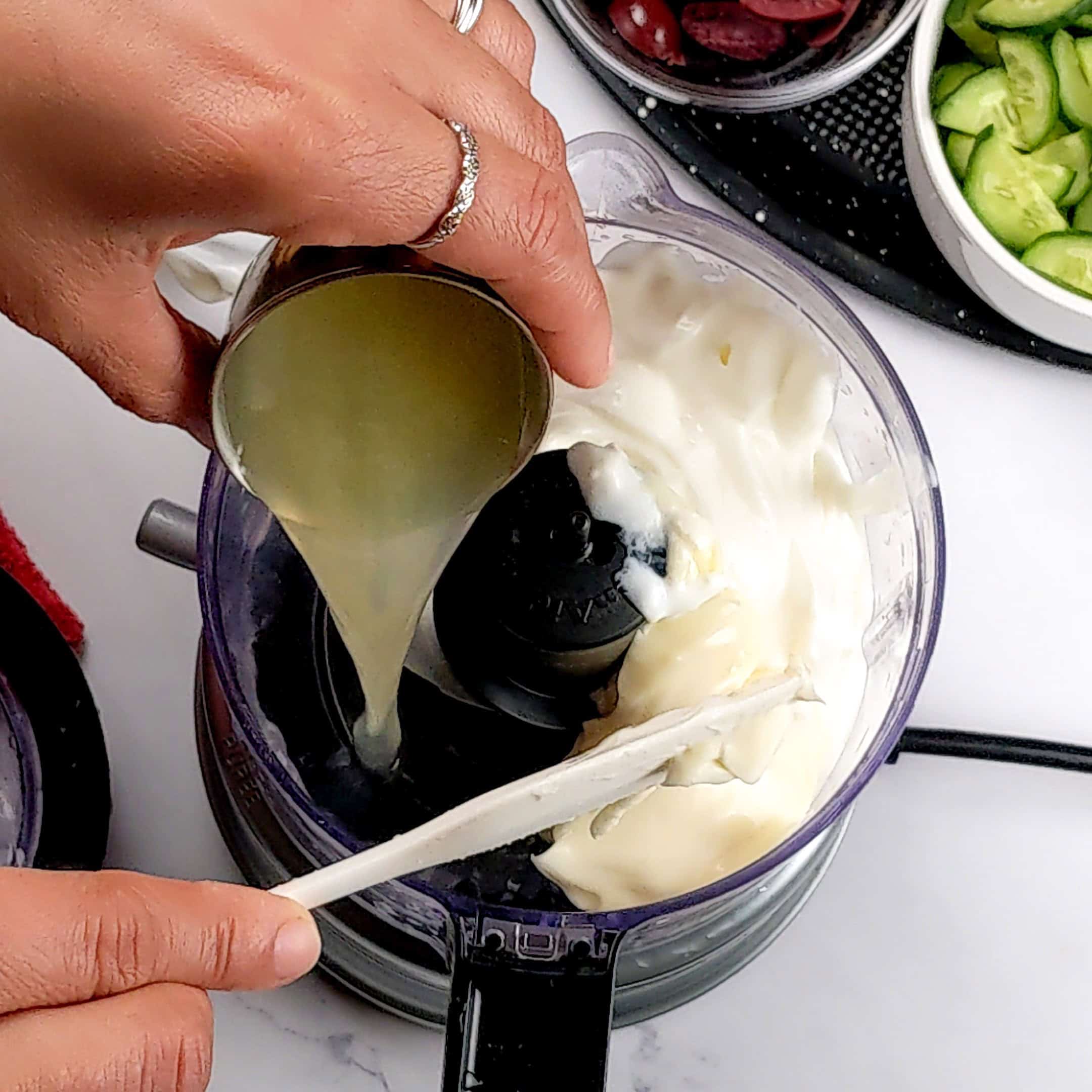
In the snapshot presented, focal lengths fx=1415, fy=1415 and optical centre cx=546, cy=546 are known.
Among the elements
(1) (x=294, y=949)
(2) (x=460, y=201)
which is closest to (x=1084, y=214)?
(2) (x=460, y=201)

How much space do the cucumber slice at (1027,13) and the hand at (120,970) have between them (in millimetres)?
610

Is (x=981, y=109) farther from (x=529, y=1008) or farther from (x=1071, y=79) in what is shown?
(x=529, y=1008)

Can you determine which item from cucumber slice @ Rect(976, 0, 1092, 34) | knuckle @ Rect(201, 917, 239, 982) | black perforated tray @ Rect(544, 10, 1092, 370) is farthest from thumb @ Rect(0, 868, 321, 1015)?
cucumber slice @ Rect(976, 0, 1092, 34)

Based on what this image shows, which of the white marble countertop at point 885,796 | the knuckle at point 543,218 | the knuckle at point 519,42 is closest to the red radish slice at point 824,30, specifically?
the white marble countertop at point 885,796

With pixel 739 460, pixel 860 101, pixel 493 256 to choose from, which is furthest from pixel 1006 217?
pixel 493 256

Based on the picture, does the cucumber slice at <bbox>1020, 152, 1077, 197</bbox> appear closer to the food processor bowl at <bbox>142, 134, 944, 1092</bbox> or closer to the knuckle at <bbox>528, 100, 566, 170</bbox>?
the food processor bowl at <bbox>142, 134, 944, 1092</bbox>

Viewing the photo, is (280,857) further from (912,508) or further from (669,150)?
(669,150)

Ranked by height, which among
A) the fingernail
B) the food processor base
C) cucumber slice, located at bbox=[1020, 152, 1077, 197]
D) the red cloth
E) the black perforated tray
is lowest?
the food processor base

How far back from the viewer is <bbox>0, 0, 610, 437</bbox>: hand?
0.42m

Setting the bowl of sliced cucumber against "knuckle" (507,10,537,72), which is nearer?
"knuckle" (507,10,537,72)

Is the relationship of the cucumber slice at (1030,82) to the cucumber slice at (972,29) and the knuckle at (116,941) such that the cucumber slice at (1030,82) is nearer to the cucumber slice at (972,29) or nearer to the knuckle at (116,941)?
the cucumber slice at (972,29)

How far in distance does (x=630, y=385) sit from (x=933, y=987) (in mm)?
344

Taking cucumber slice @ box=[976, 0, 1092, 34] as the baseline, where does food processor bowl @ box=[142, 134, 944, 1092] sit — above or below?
below

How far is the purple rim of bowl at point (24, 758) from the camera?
66 cm
